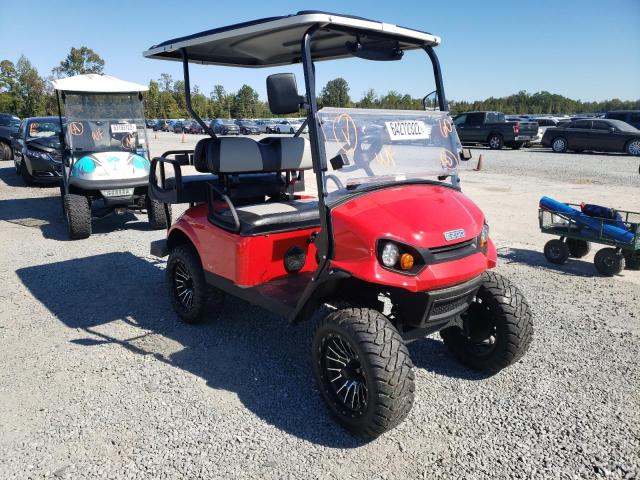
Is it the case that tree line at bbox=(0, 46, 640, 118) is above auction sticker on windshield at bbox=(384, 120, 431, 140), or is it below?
above

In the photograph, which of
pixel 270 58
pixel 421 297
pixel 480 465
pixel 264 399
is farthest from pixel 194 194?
pixel 480 465

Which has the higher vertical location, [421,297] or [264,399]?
[421,297]

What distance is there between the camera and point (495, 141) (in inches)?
858

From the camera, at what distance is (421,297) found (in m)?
2.69

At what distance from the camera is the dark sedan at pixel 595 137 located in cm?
1791

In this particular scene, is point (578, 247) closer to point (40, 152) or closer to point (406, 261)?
point (406, 261)

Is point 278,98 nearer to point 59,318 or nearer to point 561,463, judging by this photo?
point 561,463

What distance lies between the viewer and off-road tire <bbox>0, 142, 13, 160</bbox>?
58.3ft

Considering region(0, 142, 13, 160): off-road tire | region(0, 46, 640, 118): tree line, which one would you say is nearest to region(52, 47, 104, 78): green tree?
region(0, 46, 640, 118): tree line

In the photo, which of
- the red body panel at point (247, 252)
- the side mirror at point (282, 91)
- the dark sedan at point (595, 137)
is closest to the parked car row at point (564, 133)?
the dark sedan at point (595, 137)

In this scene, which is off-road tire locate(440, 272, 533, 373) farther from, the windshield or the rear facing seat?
the windshield

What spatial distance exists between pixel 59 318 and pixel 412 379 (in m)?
3.45

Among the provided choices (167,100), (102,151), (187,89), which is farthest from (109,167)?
(167,100)

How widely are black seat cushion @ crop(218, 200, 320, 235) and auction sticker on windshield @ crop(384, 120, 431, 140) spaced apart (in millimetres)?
935
